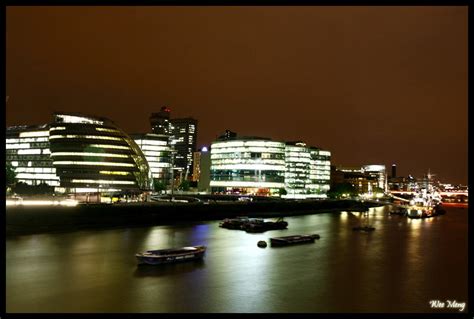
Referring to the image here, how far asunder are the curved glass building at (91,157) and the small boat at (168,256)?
184ft

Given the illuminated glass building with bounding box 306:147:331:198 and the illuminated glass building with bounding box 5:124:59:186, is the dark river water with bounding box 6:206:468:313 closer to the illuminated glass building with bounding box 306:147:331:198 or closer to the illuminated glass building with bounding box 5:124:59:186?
the illuminated glass building with bounding box 5:124:59:186

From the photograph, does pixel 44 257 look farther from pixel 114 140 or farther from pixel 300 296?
pixel 114 140

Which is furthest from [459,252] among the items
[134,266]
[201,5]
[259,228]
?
[201,5]

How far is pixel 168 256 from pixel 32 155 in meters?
74.5

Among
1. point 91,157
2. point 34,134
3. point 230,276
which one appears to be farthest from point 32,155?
point 230,276

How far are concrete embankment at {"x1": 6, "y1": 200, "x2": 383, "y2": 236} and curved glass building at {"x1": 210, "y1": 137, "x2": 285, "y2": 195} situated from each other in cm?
3417

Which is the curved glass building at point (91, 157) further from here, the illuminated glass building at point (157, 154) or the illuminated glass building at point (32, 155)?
the illuminated glass building at point (157, 154)

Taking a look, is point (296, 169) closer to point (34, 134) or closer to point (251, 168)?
point (251, 168)

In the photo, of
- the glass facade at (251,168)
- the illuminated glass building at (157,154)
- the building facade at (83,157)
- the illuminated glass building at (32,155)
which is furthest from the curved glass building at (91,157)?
the glass facade at (251,168)

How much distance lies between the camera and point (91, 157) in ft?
276

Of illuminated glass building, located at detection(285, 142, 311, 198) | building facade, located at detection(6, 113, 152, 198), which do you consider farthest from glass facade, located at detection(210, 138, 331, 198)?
building facade, located at detection(6, 113, 152, 198)

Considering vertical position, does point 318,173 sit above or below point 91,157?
below

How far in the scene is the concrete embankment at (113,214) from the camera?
1606 inches
